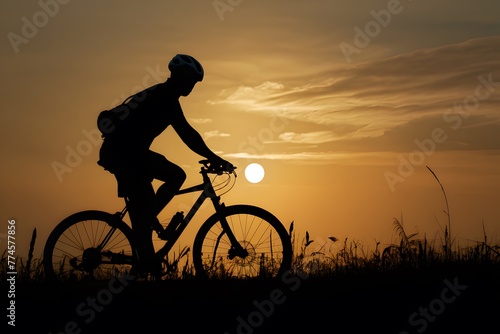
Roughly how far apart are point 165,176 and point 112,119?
86 centimetres

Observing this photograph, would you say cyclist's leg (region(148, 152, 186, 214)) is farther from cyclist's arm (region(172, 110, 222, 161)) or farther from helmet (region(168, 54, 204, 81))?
helmet (region(168, 54, 204, 81))

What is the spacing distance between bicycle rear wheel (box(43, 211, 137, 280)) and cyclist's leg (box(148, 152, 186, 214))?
581 millimetres

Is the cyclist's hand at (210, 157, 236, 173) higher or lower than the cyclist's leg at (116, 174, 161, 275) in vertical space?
higher

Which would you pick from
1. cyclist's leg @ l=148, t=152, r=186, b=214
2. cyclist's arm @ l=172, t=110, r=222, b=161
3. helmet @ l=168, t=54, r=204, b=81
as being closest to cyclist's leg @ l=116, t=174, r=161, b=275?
cyclist's leg @ l=148, t=152, r=186, b=214

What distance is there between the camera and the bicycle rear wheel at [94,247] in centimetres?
874

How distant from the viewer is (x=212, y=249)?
8.95 metres

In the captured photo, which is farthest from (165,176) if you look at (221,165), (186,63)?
(186,63)

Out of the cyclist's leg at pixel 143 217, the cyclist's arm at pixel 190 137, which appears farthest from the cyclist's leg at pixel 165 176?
the cyclist's arm at pixel 190 137

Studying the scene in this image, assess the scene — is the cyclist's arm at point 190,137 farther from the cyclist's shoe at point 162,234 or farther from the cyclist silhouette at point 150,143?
the cyclist's shoe at point 162,234

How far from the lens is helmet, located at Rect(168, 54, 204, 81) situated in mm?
8438

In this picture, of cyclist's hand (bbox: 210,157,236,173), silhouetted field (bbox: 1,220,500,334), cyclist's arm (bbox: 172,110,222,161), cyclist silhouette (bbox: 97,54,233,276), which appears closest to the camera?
silhouetted field (bbox: 1,220,500,334)

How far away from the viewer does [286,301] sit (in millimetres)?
7762

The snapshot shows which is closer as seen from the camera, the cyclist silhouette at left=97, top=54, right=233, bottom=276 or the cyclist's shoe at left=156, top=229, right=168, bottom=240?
the cyclist silhouette at left=97, top=54, right=233, bottom=276

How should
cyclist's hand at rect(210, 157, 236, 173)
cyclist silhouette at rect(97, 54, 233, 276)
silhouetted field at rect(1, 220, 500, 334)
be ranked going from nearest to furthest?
1. silhouetted field at rect(1, 220, 500, 334)
2. cyclist silhouette at rect(97, 54, 233, 276)
3. cyclist's hand at rect(210, 157, 236, 173)
